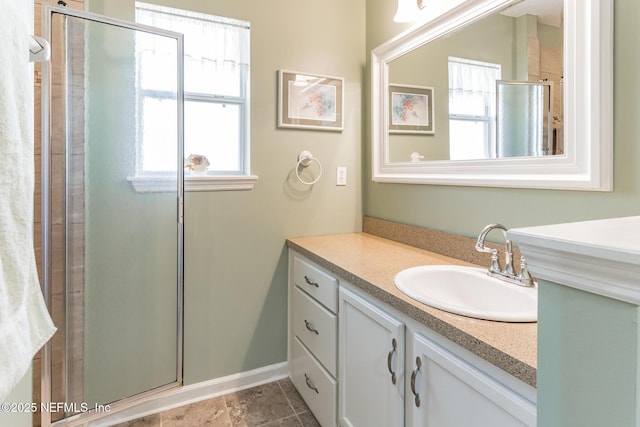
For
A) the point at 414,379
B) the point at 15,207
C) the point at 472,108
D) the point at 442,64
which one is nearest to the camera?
the point at 15,207

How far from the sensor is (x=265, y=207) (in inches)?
77.4

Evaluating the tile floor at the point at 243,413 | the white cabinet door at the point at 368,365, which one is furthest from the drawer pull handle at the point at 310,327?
the tile floor at the point at 243,413

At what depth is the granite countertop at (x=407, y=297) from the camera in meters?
0.71

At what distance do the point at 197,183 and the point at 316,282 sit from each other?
824 millimetres

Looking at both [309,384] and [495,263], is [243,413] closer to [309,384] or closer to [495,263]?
[309,384]

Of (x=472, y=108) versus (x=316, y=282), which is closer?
(x=472, y=108)

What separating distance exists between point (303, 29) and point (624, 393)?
6.99 ft

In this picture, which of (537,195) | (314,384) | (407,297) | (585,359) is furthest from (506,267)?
(314,384)

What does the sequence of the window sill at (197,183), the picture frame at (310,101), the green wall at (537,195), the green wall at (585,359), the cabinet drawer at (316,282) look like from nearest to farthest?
the green wall at (585,359), the green wall at (537,195), the cabinet drawer at (316,282), the window sill at (197,183), the picture frame at (310,101)

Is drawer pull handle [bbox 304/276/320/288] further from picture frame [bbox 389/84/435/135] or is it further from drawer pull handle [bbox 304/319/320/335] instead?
picture frame [bbox 389/84/435/135]

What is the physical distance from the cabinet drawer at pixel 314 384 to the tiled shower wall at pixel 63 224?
40.6 inches

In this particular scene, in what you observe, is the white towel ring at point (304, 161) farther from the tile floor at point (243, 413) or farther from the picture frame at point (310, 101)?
the tile floor at point (243, 413)

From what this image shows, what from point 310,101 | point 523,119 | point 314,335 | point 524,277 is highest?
point 310,101

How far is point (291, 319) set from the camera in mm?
2012
